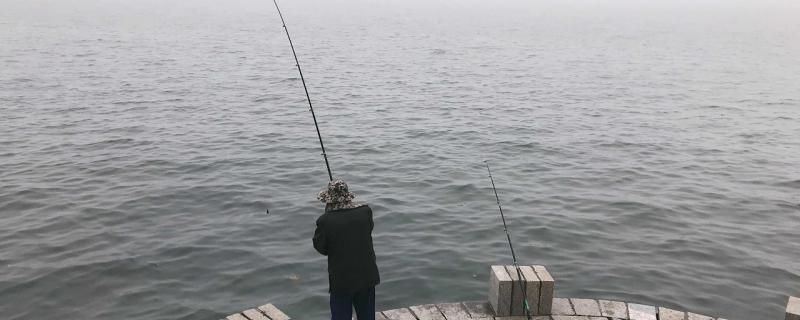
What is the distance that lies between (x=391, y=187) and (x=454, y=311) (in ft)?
22.5

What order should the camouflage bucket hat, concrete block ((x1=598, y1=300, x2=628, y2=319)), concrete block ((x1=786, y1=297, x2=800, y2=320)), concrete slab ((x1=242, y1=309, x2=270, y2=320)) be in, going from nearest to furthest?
1. the camouflage bucket hat
2. concrete block ((x1=786, y1=297, x2=800, y2=320))
3. concrete slab ((x1=242, y1=309, x2=270, y2=320))
4. concrete block ((x1=598, y1=300, x2=628, y2=319))

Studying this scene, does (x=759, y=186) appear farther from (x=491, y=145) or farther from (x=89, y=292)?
(x=89, y=292)

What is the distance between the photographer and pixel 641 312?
6.82m

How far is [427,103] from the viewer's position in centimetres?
2423

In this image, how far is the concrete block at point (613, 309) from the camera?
6.77 metres

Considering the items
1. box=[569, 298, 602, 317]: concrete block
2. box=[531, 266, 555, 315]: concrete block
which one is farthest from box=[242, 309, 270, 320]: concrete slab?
box=[569, 298, 602, 317]: concrete block

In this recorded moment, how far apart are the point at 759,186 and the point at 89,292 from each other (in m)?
12.5

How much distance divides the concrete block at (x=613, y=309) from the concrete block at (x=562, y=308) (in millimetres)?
307

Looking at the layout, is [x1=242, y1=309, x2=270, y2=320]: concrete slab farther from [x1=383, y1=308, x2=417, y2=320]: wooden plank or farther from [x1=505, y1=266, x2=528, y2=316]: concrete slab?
[x1=505, y1=266, x2=528, y2=316]: concrete slab

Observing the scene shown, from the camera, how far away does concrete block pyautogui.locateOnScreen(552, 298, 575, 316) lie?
680 cm

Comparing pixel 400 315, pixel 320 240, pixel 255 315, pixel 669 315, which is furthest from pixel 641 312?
pixel 255 315

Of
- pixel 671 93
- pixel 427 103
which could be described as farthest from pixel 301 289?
pixel 671 93

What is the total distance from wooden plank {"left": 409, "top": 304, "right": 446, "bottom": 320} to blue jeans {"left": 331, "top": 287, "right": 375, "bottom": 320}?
3.57 feet

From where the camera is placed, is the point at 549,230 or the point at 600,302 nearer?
the point at 600,302
